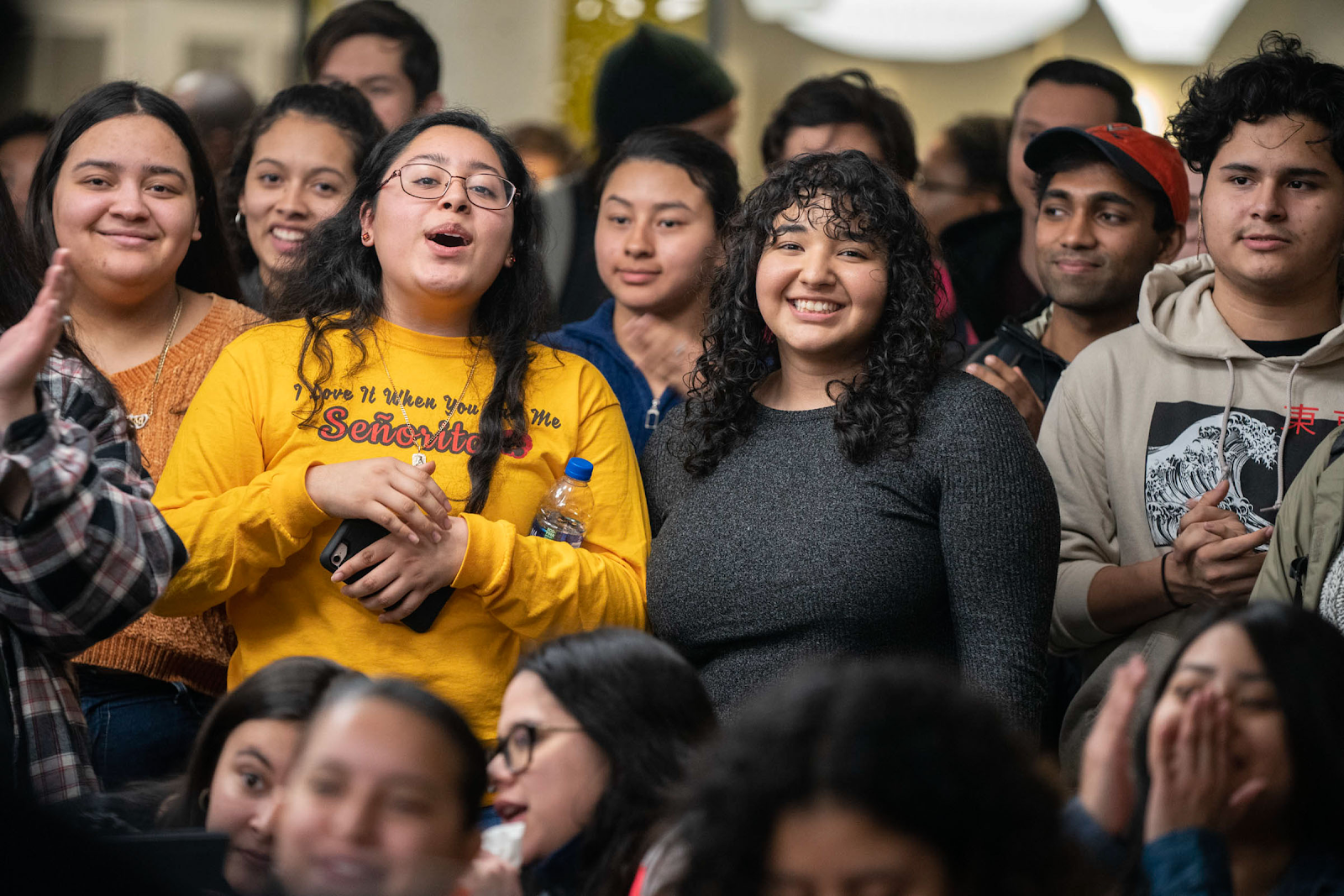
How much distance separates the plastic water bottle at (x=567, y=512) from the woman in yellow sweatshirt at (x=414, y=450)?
22 mm

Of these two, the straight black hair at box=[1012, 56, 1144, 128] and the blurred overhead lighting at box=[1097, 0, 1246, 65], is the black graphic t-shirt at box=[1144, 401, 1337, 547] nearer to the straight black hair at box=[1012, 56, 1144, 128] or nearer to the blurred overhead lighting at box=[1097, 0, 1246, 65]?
the straight black hair at box=[1012, 56, 1144, 128]

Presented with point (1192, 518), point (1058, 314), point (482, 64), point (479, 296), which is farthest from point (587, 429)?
point (482, 64)

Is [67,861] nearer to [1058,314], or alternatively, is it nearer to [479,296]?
[479,296]

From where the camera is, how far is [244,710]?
1.70 meters

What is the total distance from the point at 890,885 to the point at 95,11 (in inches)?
235

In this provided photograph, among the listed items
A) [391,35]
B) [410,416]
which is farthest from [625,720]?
[391,35]

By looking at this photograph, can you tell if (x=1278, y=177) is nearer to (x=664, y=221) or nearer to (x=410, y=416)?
(x=664, y=221)

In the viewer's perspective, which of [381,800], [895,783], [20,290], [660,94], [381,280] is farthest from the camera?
[660,94]

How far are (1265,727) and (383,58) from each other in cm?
291

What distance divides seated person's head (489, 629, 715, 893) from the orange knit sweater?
0.91 meters

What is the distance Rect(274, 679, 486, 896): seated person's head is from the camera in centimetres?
126

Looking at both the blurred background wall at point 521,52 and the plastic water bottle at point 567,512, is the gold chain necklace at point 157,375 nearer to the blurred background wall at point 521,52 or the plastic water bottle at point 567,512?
the plastic water bottle at point 567,512

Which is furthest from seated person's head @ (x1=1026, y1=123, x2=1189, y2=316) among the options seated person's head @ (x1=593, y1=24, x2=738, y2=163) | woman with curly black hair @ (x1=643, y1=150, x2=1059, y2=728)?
seated person's head @ (x1=593, y1=24, x2=738, y2=163)

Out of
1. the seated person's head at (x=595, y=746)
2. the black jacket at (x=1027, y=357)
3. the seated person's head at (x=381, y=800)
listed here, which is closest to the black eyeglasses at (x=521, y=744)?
the seated person's head at (x=595, y=746)
